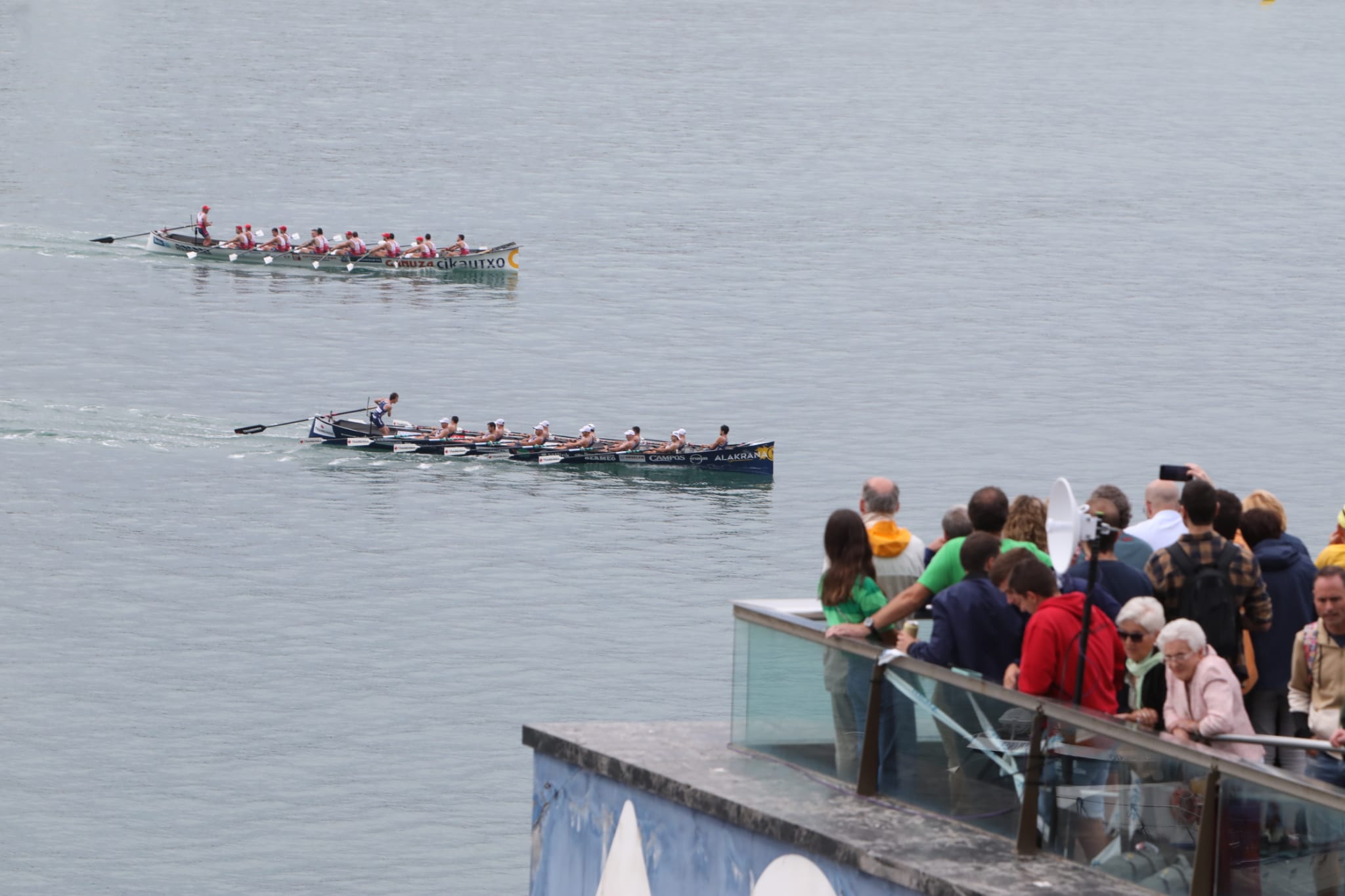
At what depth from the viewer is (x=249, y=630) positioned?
201 ft

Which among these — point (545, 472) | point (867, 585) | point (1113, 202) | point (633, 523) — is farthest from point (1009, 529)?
point (1113, 202)

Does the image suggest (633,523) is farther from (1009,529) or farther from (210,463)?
(1009,529)

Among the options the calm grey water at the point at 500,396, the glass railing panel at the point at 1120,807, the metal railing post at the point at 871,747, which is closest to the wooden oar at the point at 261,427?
the calm grey water at the point at 500,396

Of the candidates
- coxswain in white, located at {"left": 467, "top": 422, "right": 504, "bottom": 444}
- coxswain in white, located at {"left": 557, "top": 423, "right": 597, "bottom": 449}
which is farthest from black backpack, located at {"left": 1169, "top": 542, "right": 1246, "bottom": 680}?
coxswain in white, located at {"left": 467, "top": 422, "right": 504, "bottom": 444}

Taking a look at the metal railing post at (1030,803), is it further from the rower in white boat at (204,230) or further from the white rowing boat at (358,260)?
the rower in white boat at (204,230)

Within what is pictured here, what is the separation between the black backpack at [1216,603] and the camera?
11.0m

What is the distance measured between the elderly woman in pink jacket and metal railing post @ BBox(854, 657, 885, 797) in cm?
160

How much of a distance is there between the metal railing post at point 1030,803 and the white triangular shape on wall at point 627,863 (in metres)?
2.67

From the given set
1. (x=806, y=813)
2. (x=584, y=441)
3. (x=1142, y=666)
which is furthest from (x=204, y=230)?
(x=1142, y=666)

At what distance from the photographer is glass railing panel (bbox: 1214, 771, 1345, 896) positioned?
27.8 feet

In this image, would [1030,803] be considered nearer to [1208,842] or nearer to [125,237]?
[1208,842]

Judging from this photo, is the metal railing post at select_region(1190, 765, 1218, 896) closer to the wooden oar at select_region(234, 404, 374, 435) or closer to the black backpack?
the black backpack

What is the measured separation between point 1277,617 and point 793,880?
3.03m

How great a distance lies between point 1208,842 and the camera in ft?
29.1
